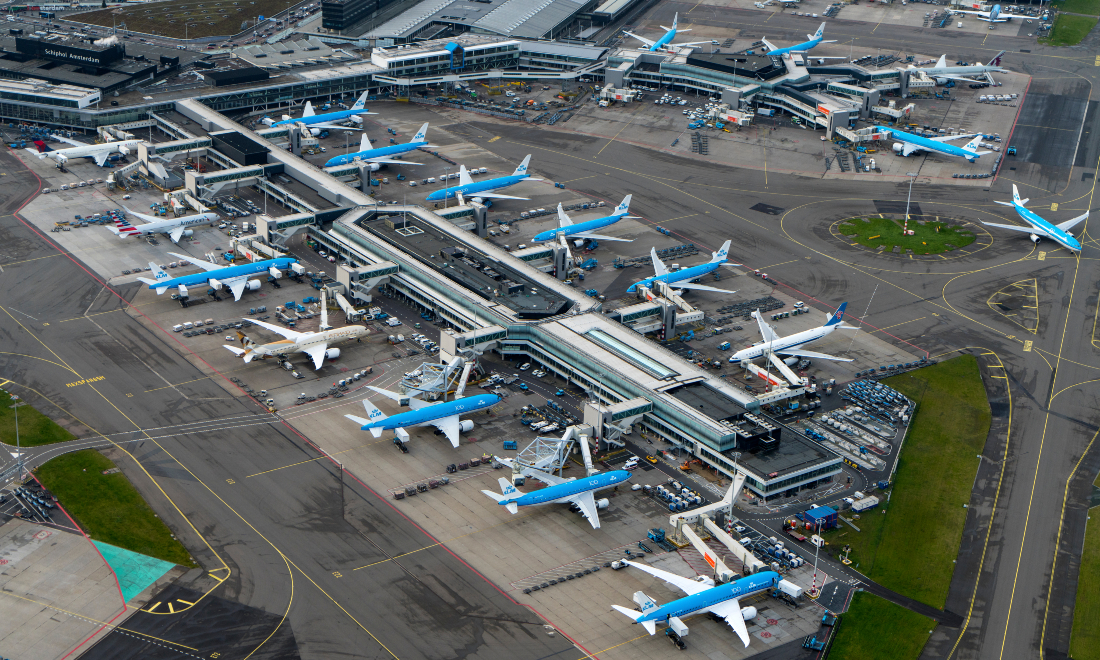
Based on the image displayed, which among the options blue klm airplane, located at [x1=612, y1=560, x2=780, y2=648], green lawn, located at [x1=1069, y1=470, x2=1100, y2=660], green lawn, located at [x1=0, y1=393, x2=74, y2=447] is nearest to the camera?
blue klm airplane, located at [x1=612, y1=560, x2=780, y2=648]

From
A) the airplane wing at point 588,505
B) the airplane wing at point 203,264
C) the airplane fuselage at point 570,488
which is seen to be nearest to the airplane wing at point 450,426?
the airplane fuselage at point 570,488

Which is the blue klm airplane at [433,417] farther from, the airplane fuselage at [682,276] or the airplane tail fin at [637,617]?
the airplane fuselage at [682,276]

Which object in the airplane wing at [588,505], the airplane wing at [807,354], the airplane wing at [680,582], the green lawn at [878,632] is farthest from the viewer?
the airplane wing at [807,354]

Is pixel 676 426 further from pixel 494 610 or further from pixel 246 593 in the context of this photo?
pixel 246 593

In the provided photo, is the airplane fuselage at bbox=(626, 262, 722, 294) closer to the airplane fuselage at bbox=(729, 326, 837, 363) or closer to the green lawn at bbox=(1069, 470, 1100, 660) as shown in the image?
the airplane fuselage at bbox=(729, 326, 837, 363)

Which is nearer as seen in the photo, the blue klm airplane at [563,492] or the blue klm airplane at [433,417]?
the blue klm airplane at [563,492]

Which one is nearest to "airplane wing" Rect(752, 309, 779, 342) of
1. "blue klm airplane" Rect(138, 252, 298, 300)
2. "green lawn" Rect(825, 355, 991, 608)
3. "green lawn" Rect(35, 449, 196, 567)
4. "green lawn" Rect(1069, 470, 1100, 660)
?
"green lawn" Rect(825, 355, 991, 608)
